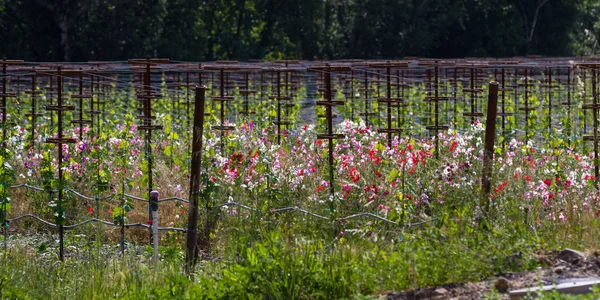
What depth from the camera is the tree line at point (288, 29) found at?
40.8 meters

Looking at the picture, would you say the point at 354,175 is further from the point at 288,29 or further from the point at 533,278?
the point at 288,29

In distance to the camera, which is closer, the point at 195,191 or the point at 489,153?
the point at 195,191

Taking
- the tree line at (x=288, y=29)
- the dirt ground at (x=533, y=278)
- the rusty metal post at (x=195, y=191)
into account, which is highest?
the tree line at (x=288, y=29)

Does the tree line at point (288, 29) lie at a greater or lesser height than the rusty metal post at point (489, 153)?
greater

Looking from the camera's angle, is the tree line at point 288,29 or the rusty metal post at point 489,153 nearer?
the rusty metal post at point 489,153

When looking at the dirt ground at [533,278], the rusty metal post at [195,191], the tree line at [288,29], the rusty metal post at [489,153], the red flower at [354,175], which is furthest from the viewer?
the tree line at [288,29]

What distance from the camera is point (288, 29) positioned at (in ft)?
153

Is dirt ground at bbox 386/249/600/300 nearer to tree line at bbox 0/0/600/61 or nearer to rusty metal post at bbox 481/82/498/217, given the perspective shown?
rusty metal post at bbox 481/82/498/217

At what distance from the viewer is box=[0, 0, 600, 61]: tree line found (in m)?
40.8

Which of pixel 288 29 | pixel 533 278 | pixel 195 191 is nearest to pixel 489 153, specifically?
pixel 533 278

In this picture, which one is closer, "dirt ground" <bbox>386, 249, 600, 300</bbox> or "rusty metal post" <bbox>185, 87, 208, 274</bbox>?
"dirt ground" <bbox>386, 249, 600, 300</bbox>

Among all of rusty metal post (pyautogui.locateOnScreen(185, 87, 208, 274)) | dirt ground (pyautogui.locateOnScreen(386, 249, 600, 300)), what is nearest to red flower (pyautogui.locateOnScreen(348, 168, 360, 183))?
rusty metal post (pyautogui.locateOnScreen(185, 87, 208, 274))

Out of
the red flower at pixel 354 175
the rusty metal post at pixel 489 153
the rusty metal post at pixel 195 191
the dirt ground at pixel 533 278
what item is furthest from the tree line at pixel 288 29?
the dirt ground at pixel 533 278

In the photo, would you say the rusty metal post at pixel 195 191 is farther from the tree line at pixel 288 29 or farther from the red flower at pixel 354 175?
the tree line at pixel 288 29
